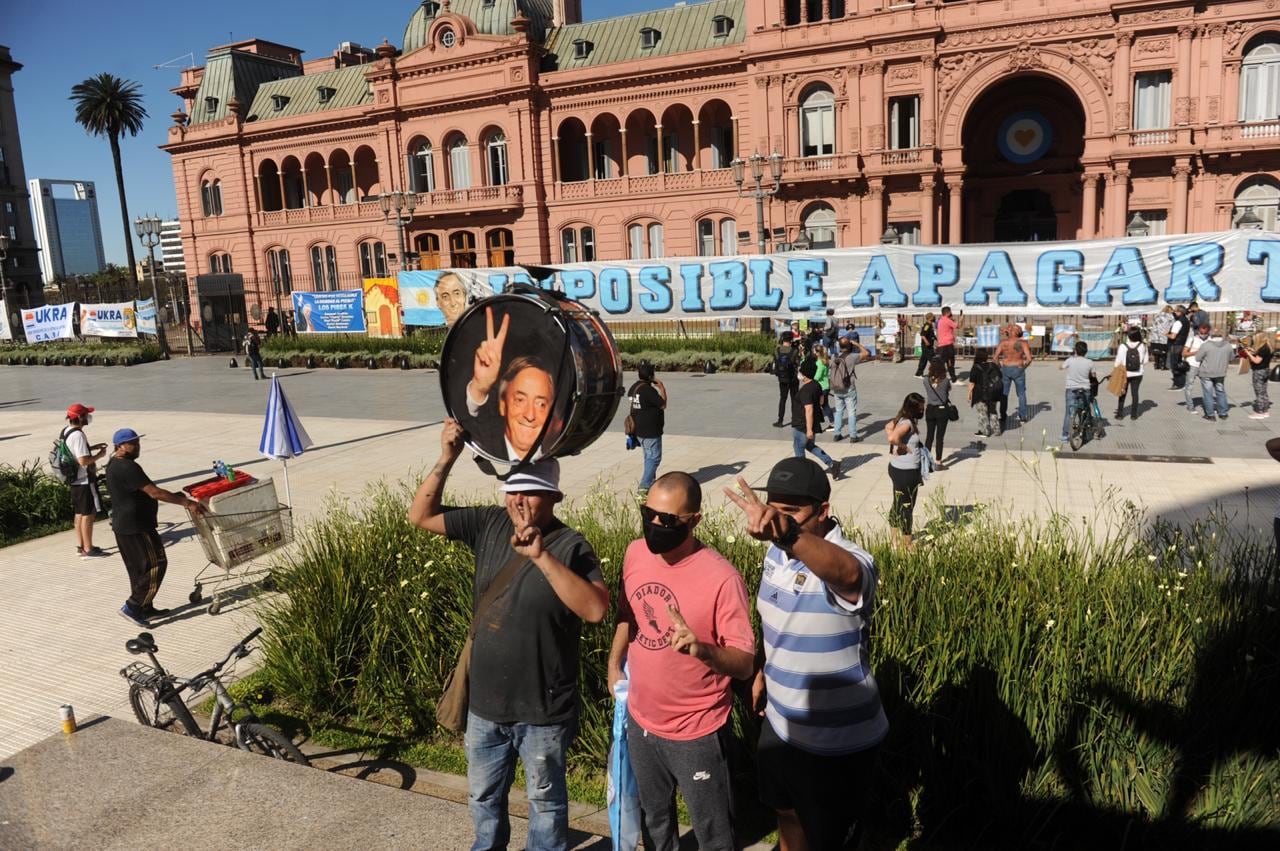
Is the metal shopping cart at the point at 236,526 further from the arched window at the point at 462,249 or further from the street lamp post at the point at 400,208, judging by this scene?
the arched window at the point at 462,249

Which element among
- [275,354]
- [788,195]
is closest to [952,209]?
[788,195]

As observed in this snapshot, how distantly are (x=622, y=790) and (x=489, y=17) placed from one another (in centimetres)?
4587

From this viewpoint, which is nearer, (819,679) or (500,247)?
(819,679)

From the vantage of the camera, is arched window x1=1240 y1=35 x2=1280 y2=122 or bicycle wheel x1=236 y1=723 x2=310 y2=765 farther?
arched window x1=1240 y1=35 x2=1280 y2=122

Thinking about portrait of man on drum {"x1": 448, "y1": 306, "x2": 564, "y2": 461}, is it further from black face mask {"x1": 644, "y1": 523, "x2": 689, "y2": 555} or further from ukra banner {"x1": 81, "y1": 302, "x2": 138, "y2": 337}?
ukra banner {"x1": 81, "y1": 302, "x2": 138, "y2": 337}

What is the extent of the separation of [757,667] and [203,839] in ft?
9.27

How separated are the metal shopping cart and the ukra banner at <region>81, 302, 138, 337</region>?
35718 millimetres

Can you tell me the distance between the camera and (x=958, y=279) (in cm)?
2314

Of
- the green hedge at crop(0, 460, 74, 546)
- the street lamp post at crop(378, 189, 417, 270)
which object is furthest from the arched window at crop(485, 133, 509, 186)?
the green hedge at crop(0, 460, 74, 546)

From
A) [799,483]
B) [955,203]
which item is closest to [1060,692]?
[799,483]

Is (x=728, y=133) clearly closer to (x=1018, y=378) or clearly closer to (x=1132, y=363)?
(x=1018, y=378)

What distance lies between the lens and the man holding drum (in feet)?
12.8

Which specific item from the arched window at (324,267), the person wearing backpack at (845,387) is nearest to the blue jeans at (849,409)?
the person wearing backpack at (845,387)

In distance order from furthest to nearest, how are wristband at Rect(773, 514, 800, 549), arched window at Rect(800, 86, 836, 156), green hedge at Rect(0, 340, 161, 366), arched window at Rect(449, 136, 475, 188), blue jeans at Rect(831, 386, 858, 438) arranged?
1. arched window at Rect(449, 136, 475, 188)
2. arched window at Rect(800, 86, 836, 156)
3. green hedge at Rect(0, 340, 161, 366)
4. blue jeans at Rect(831, 386, 858, 438)
5. wristband at Rect(773, 514, 800, 549)
